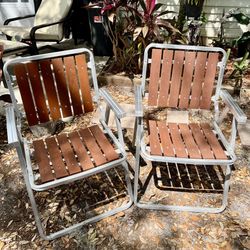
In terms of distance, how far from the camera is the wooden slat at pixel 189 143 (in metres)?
2.10

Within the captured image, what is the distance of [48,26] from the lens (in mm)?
4566

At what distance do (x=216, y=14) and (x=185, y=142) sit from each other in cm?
340

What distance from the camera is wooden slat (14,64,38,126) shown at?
2137mm

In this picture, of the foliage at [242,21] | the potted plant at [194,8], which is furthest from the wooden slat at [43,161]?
the foliage at [242,21]

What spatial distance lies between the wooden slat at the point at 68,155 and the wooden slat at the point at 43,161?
126mm

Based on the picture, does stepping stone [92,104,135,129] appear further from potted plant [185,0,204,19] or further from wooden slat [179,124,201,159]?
potted plant [185,0,204,19]

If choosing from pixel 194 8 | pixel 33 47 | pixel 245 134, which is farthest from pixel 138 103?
pixel 33 47

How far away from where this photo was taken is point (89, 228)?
7.31 ft

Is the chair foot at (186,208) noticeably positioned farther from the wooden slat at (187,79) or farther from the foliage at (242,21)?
the foliage at (242,21)

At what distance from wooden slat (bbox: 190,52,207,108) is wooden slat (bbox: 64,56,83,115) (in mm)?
978

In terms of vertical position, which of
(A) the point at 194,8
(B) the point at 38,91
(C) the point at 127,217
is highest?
(A) the point at 194,8

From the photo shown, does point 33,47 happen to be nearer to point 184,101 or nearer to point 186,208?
point 184,101

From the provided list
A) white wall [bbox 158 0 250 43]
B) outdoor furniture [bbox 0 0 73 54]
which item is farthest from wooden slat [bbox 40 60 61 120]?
white wall [bbox 158 0 250 43]

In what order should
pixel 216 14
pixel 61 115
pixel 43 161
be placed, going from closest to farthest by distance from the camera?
pixel 43 161 → pixel 61 115 → pixel 216 14
